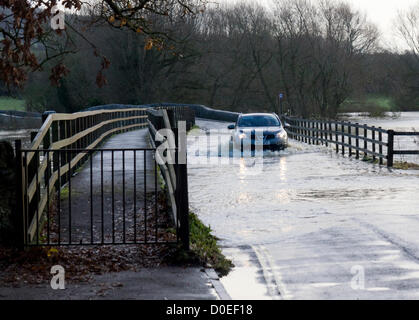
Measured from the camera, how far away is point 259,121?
97.9ft

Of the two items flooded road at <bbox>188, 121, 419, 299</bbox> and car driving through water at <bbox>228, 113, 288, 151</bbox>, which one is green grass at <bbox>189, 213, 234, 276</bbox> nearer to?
Result: flooded road at <bbox>188, 121, 419, 299</bbox>

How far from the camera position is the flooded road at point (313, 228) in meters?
8.02

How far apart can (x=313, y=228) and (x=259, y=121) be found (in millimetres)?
18283

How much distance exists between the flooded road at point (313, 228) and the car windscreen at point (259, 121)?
6.94 m

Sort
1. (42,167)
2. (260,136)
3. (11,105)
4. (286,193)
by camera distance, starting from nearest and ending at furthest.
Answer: (42,167)
(286,193)
(260,136)
(11,105)

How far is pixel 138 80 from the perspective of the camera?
7662 cm

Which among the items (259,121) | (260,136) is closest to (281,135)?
(260,136)

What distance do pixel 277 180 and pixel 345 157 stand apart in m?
9.14

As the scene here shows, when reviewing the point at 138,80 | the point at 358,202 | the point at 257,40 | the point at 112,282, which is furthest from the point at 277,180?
the point at 257,40

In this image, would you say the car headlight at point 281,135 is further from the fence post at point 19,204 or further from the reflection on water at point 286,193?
the fence post at point 19,204

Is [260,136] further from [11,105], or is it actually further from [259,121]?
[11,105]

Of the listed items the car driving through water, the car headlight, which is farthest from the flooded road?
the car headlight

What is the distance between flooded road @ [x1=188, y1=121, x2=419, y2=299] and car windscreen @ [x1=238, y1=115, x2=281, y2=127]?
6942 mm

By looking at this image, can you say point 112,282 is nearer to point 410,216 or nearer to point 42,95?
point 410,216
